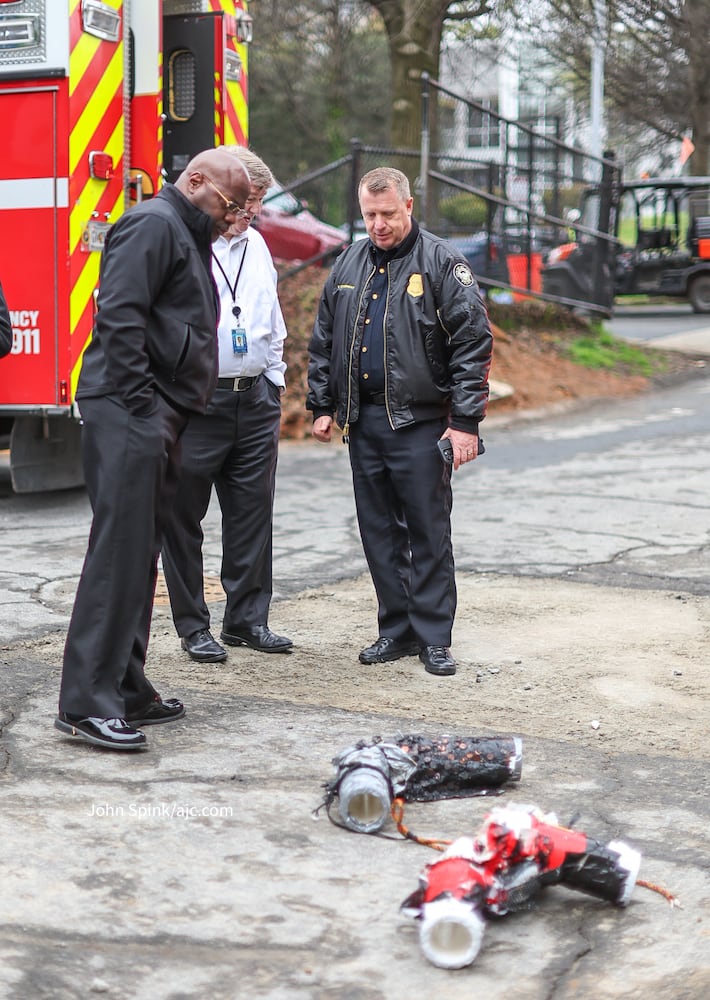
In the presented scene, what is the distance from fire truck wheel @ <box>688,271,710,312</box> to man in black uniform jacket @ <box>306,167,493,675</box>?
18139 millimetres

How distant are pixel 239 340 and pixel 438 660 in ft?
4.69

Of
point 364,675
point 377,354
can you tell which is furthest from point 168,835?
point 377,354

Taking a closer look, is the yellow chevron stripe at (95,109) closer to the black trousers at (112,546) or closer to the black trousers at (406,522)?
the black trousers at (406,522)

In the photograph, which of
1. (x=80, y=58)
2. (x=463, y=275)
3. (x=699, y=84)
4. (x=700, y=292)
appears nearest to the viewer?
(x=463, y=275)

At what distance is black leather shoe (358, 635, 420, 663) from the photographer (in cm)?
536

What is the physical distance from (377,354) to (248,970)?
2862mm

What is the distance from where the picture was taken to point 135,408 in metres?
4.14

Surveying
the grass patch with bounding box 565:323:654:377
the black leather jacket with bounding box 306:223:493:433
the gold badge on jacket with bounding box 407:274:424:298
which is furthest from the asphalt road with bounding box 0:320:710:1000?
the grass patch with bounding box 565:323:654:377

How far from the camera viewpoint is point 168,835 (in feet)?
11.6

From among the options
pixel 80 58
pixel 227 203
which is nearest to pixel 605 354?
pixel 80 58

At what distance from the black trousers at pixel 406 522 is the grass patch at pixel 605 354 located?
378 inches

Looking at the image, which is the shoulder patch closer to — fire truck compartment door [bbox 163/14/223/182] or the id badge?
the id badge

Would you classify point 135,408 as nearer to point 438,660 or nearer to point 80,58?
point 438,660

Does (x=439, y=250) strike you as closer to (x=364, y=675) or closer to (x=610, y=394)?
(x=364, y=675)
